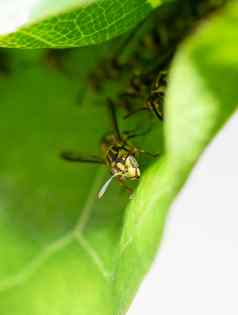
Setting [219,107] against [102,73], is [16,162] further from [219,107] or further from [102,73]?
[219,107]

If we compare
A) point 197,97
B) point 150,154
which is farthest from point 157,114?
point 197,97

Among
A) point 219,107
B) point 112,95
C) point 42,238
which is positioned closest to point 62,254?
point 42,238

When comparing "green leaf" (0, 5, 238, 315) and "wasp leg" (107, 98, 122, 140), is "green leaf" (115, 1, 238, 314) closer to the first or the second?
"green leaf" (0, 5, 238, 315)

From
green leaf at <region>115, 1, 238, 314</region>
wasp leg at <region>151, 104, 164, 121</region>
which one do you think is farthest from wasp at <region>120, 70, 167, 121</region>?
green leaf at <region>115, 1, 238, 314</region>

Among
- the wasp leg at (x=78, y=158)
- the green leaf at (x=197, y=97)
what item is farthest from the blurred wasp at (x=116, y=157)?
the green leaf at (x=197, y=97)

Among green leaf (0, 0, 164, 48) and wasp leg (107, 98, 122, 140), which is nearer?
green leaf (0, 0, 164, 48)
